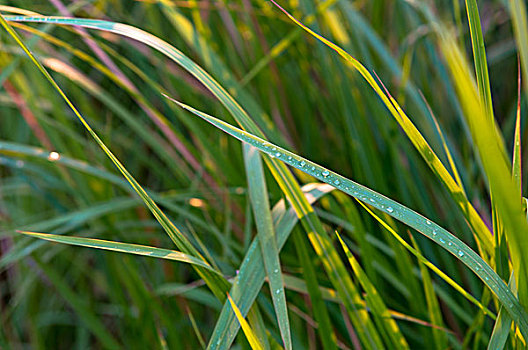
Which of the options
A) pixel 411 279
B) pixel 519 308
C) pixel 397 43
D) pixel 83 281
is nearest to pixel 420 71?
pixel 397 43

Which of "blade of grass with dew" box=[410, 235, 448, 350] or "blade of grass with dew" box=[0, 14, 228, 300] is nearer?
"blade of grass with dew" box=[0, 14, 228, 300]

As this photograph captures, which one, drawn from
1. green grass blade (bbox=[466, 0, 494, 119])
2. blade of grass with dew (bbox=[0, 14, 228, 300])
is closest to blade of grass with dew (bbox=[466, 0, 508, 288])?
green grass blade (bbox=[466, 0, 494, 119])

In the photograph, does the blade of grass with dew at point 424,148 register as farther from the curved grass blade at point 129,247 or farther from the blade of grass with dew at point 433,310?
the curved grass blade at point 129,247

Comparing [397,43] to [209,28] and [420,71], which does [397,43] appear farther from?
[209,28]

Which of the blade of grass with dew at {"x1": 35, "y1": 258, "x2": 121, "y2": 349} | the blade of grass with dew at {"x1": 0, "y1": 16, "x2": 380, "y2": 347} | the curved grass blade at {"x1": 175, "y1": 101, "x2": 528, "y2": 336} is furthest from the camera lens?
the blade of grass with dew at {"x1": 35, "y1": 258, "x2": 121, "y2": 349}

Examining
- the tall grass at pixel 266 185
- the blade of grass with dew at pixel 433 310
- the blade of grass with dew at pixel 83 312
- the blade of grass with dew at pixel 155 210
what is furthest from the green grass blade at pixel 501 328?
the blade of grass with dew at pixel 83 312

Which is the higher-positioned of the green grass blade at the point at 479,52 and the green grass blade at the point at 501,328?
the green grass blade at the point at 479,52

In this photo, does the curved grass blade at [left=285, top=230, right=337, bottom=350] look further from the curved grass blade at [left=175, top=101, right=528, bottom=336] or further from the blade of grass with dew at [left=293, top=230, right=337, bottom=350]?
the curved grass blade at [left=175, top=101, right=528, bottom=336]
